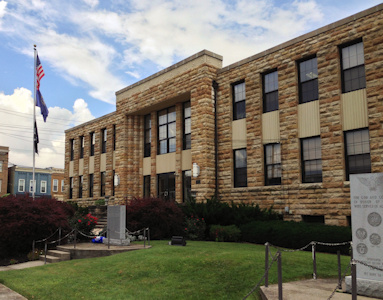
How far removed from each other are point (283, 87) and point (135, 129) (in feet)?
44.7

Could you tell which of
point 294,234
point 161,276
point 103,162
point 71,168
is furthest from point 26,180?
point 161,276

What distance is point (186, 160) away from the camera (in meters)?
25.0

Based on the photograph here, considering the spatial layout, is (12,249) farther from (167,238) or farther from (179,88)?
(179,88)

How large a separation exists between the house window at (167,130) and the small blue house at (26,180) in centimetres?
4349

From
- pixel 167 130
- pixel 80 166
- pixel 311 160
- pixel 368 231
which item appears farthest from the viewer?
pixel 80 166

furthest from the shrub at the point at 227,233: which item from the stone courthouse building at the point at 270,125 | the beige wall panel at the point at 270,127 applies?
the beige wall panel at the point at 270,127

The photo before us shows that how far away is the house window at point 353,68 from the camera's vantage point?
660 inches

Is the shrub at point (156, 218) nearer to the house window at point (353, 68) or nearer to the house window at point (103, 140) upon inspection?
the house window at point (353, 68)

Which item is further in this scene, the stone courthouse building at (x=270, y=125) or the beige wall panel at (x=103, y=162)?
the beige wall panel at (x=103, y=162)

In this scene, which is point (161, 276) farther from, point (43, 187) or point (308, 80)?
point (43, 187)

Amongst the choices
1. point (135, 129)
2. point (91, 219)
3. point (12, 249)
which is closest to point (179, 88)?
point (135, 129)

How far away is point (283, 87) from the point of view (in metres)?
19.5

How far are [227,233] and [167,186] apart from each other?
9.42m

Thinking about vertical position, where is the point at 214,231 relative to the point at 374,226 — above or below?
below
